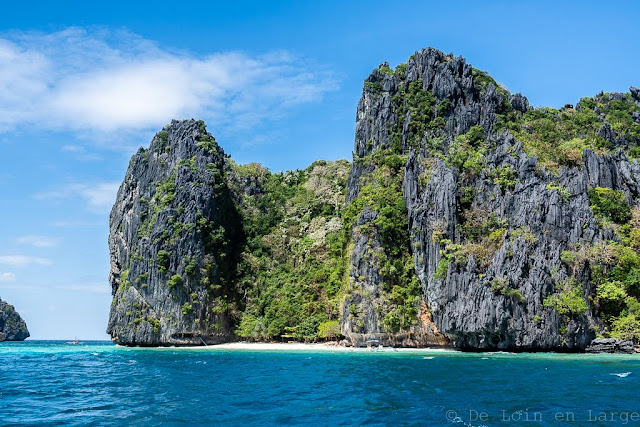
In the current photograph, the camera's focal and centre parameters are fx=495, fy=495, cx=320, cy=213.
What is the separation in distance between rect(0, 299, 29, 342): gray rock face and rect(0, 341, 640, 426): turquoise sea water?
13057cm

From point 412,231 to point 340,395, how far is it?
39.8 m

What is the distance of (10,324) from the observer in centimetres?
15050

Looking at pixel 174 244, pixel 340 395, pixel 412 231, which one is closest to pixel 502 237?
pixel 412 231

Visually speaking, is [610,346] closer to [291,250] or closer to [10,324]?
[291,250]

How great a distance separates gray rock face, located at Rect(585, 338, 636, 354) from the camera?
46.0 metres

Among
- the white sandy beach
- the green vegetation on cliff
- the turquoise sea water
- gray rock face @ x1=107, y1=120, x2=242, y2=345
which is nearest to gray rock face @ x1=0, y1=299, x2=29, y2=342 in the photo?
gray rock face @ x1=107, y1=120, x2=242, y2=345

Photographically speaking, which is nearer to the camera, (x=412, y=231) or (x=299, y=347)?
(x=412, y=231)

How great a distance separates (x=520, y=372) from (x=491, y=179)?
107ft

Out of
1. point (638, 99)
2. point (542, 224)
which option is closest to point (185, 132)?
point (542, 224)

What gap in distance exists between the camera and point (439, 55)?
7781 cm

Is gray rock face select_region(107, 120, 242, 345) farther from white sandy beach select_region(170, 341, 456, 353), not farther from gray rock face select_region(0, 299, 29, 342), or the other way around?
gray rock face select_region(0, 299, 29, 342)

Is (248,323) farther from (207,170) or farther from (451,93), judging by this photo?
(451,93)

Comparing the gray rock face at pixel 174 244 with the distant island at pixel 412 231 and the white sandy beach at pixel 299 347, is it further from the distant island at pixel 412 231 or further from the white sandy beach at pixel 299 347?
the white sandy beach at pixel 299 347

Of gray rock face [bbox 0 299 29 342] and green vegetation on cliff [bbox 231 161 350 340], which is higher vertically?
green vegetation on cliff [bbox 231 161 350 340]
